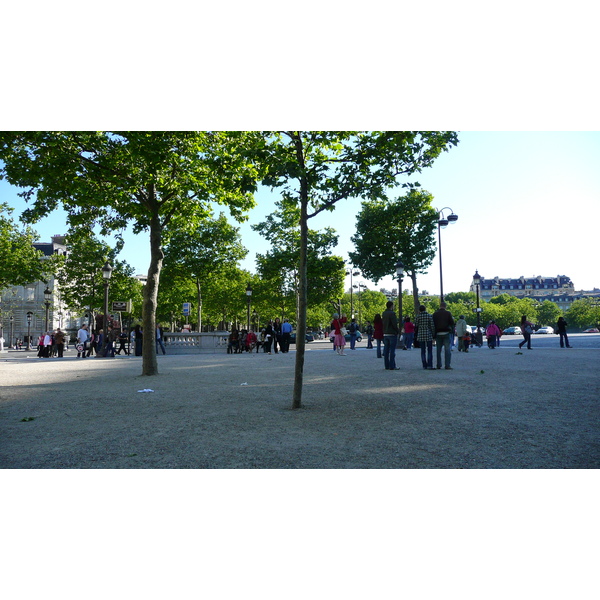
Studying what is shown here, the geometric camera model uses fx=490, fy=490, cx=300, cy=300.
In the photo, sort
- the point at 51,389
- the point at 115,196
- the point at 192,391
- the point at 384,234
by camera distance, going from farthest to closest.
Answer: the point at 384,234
the point at 115,196
the point at 51,389
the point at 192,391

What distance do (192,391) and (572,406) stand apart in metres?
7.07

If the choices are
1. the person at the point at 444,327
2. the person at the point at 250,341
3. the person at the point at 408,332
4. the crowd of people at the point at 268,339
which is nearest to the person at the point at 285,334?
the crowd of people at the point at 268,339

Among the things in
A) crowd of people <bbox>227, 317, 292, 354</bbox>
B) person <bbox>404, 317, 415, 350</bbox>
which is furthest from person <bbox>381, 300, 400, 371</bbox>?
crowd of people <bbox>227, 317, 292, 354</bbox>

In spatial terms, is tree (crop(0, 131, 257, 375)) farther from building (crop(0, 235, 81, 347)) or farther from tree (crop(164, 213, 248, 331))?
building (crop(0, 235, 81, 347))

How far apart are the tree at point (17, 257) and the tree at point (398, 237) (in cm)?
2738

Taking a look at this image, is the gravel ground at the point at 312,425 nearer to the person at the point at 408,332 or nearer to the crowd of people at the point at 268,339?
the person at the point at 408,332

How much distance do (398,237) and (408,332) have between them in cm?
1692

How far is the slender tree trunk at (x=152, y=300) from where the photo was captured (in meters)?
14.1

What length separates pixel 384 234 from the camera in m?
42.9

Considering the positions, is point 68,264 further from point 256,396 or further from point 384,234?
point 256,396

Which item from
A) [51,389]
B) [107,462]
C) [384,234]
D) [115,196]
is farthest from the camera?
[384,234]

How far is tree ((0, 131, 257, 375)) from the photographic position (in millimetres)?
12469

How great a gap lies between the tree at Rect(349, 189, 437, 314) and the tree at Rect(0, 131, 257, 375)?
28258 millimetres

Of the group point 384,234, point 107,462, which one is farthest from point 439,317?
point 384,234
